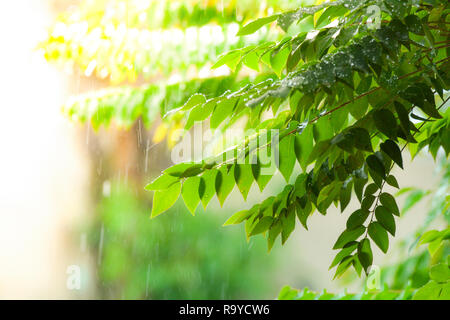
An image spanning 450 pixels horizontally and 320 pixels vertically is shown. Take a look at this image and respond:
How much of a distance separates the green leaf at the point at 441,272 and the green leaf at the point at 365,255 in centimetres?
11

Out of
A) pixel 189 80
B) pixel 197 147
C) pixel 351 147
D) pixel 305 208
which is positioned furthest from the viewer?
pixel 197 147

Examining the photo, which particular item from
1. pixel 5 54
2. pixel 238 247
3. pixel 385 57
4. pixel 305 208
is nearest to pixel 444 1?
pixel 385 57

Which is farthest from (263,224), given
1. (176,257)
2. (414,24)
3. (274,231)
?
(176,257)

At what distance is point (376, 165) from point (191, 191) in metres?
0.17

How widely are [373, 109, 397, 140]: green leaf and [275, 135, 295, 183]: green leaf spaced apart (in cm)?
8

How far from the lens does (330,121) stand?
0.52 meters

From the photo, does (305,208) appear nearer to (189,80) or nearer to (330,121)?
(330,121)

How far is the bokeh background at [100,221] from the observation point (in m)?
3.23

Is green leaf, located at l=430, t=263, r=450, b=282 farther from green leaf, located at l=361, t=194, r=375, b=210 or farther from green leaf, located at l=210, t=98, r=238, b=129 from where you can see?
green leaf, located at l=210, t=98, r=238, b=129

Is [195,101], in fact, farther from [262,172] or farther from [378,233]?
[378,233]

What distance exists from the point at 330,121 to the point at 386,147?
0.06 meters

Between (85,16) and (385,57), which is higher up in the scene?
(85,16)

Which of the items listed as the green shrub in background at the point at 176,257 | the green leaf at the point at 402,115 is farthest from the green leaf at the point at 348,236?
the green shrub in background at the point at 176,257
